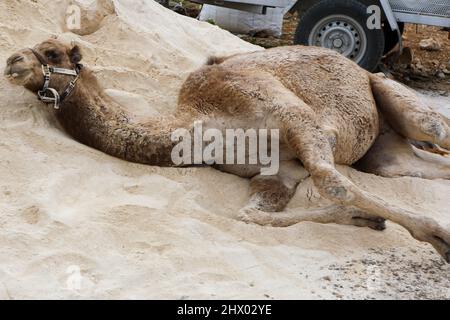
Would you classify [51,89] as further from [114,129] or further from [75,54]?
[114,129]

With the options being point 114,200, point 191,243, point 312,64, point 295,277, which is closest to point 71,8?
point 312,64

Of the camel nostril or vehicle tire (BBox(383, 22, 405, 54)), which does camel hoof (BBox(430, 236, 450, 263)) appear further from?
vehicle tire (BBox(383, 22, 405, 54))

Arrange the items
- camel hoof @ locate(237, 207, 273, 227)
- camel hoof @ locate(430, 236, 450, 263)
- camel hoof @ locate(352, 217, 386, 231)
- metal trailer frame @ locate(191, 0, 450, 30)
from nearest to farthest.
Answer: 1. camel hoof @ locate(430, 236, 450, 263)
2. camel hoof @ locate(237, 207, 273, 227)
3. camel hoof @ locate(352, 217, 386, 231)
4. metal trailer frame @ locate(191, 0, 450, 30)

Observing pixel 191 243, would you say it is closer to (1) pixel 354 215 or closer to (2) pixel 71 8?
(1) pixel 354 215

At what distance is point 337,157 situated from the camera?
5.33 m

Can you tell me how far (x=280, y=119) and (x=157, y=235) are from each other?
1.25 m

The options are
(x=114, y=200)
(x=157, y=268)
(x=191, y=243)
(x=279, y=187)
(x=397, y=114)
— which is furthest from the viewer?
(x=397, y=114)

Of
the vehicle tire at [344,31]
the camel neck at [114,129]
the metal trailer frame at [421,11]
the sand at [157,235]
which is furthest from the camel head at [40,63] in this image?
the metal trailer frame at [421,11]

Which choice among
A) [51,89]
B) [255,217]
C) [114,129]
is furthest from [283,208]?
[51,89]

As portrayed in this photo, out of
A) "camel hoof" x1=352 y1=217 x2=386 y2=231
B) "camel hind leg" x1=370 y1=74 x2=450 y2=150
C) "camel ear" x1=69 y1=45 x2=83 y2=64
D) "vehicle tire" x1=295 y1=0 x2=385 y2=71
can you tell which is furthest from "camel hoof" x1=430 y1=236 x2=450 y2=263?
"vehicle tire" x1=295 y1=0 x2=385 y2=71

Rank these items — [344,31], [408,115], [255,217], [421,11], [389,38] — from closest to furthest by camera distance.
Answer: [255,217], [408,115], [344,31], [421,11], [389,38]

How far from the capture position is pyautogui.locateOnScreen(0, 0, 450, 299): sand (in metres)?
3.59

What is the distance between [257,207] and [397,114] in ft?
5.82

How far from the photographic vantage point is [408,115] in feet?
18.7
